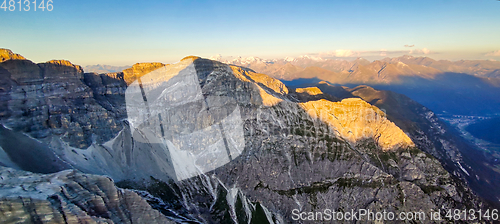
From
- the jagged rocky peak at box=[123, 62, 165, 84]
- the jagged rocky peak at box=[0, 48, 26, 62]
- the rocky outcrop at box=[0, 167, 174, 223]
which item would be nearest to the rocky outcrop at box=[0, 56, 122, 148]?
the jagged rocky peak at box=[0, 48, 26, 62]

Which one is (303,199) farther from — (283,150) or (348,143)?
(348,143)

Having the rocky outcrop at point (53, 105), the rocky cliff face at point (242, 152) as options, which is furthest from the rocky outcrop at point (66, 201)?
the rocky outcrop at point (53, 105)

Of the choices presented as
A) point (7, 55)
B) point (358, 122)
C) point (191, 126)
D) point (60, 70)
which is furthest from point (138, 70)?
point (358, 122)

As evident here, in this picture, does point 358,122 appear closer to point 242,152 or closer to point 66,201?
point 242,152

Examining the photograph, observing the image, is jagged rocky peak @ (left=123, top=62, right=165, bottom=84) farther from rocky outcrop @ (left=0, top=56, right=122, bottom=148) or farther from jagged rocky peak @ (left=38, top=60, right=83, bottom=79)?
rocky outcrop @ (left=0, top=56, right=122, bottom=148)

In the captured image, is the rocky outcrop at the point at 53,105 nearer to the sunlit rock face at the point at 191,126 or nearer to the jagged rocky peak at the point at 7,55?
the jagged rocky peak at the point at 7,55
